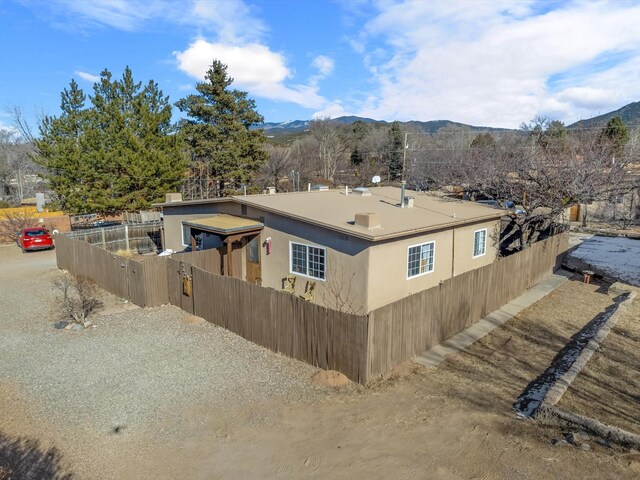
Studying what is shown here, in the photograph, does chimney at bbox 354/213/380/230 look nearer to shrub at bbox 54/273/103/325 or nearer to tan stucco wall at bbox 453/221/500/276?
tan stucco wall at bbox 453/221/500/276

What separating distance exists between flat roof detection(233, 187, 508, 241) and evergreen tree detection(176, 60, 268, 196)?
19.5 meters

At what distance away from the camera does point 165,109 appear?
30406 millimetres

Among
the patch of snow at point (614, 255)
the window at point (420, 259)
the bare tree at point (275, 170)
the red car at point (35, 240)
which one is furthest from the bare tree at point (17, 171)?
the patch of snow at point (614, 255)

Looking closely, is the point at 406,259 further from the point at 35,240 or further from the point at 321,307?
the point at 35,240

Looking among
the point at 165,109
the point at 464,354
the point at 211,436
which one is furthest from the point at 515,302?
the point at 165,109

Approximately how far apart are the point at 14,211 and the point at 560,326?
34039 mm

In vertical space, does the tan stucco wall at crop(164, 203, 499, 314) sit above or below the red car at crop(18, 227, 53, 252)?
above

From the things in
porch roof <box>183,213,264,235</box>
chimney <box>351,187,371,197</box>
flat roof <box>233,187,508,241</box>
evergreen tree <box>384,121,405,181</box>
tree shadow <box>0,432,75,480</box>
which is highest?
evergreen tree <box>384,121,405,181</box>

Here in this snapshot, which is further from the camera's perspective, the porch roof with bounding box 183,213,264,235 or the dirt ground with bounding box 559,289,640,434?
the porch roof with bounding box 183,213,264,235

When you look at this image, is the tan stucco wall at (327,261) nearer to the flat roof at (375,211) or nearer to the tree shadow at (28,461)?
the flat roof at (375,211)

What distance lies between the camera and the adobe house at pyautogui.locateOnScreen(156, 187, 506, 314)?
1230cm

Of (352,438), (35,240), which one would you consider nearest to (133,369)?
(352,438)

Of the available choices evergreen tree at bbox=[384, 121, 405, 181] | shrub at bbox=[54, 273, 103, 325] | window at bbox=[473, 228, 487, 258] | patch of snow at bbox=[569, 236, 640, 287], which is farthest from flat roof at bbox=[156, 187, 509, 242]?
evergreen tree at bbox=[384, 121, 405, 181]

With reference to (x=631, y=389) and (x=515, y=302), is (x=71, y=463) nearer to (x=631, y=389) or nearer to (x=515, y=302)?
(x=631, y=389)
